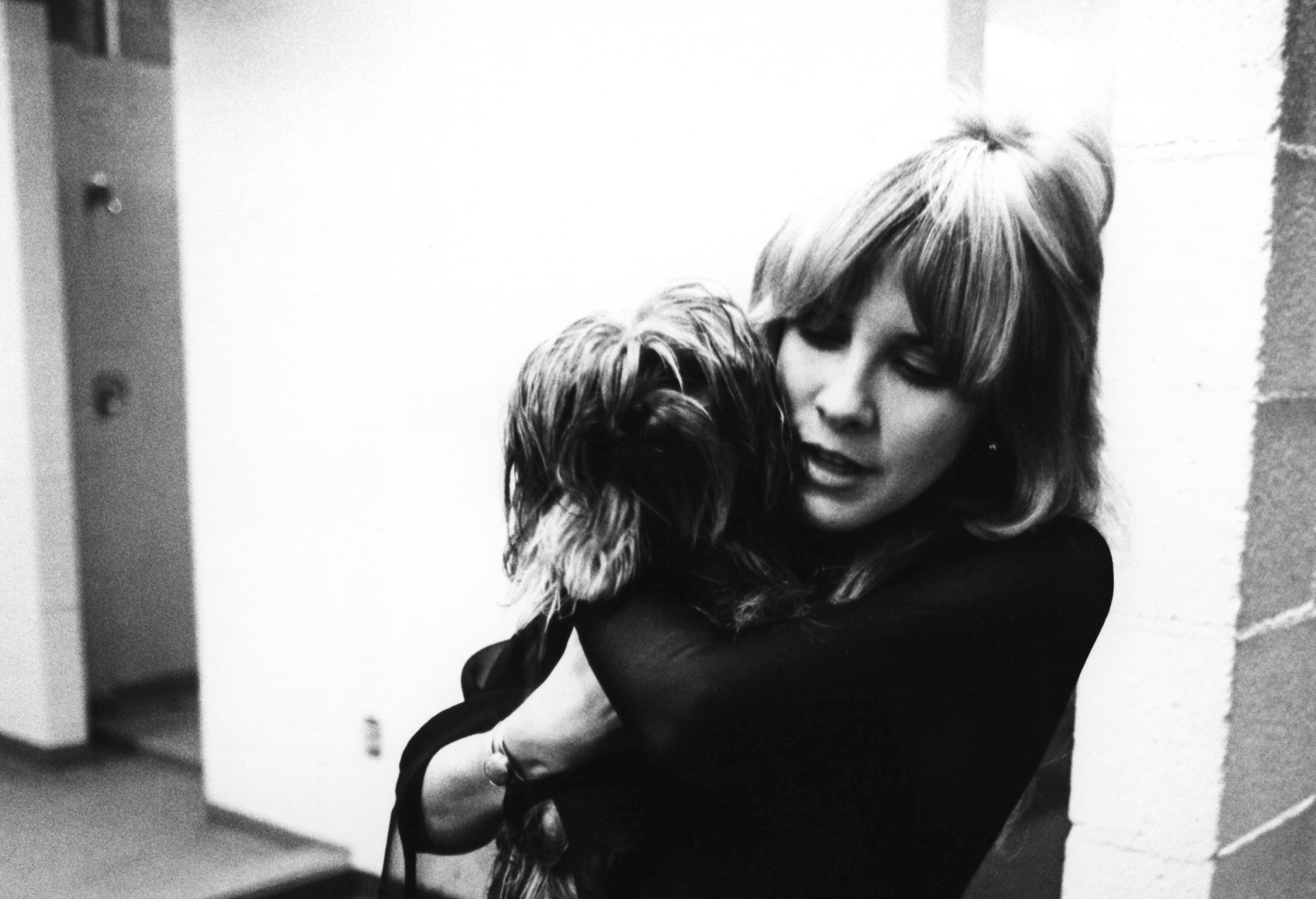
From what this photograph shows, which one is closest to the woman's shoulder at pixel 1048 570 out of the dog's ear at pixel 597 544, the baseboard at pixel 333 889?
the dog's ear at pixel 597 544

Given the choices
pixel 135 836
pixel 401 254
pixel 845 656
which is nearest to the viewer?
pixel 845 656

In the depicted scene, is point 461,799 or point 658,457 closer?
point 658,457

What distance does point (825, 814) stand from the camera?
80 centimetres

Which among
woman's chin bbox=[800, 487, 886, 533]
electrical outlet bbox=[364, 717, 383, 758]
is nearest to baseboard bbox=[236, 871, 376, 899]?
electrical outlet bbox=[364, 717, 383, 758]

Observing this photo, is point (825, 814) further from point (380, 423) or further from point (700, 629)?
point (380, 423)

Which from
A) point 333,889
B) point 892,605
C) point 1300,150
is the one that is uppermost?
point 1300,150

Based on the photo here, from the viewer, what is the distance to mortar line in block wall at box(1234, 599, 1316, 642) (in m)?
1.39

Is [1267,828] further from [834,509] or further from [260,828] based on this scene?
[260,828]

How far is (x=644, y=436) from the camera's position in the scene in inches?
31.4

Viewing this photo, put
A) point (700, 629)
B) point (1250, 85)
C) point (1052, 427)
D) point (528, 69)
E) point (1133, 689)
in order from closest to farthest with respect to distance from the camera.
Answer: point (700, 629), point (1052, 427), point (1250, 85), point (1133, 689), point (528, 69)

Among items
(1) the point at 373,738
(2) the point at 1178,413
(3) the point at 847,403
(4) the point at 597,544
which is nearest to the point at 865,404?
(3) the point at 847,403

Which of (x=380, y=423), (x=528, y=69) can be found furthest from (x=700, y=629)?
(x=380, y=423)

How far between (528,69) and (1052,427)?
1.30 meters

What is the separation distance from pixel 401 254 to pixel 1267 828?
6.12 ft
